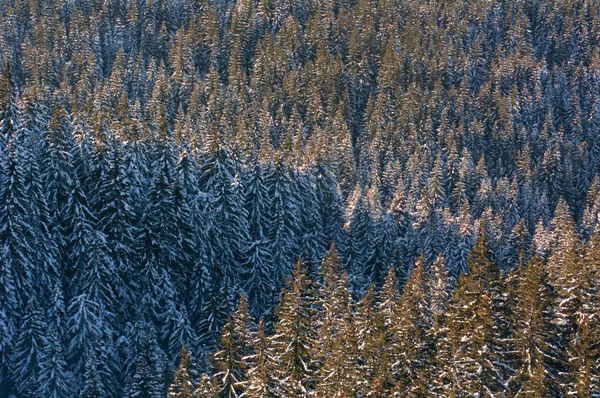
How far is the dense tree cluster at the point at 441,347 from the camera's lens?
32062mm

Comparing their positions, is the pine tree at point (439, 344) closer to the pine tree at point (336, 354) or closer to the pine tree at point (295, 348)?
the pine tree at point (336, 354)

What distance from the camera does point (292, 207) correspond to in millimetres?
70312

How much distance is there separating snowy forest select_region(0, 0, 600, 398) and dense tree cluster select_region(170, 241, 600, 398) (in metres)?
0.14

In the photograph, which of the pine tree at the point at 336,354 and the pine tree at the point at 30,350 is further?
the pine tree at the point at 30,350

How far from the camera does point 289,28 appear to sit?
6097 inches

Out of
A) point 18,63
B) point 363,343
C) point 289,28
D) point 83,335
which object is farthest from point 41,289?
point 289,28

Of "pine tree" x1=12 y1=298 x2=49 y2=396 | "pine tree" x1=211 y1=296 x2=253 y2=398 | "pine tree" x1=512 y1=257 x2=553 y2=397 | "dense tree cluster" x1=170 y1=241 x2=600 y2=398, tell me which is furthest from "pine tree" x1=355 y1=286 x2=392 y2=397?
"pine tree" x1=12 y1=298 x2=49 y2=396

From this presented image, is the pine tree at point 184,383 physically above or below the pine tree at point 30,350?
above

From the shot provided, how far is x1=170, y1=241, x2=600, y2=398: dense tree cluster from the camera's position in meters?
32.1

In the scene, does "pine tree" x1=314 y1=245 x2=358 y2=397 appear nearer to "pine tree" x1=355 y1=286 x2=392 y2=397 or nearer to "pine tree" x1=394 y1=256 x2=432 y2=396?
"pine tree" x1=355 y1=286 x2=392 y2=397

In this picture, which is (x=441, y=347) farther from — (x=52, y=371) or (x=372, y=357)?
(x=52, y=371)

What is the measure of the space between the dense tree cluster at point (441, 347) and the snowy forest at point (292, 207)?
143 mm

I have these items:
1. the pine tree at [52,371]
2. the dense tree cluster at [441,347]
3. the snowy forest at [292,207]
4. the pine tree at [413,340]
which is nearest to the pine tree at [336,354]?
the dense tree cluster at [441,347]

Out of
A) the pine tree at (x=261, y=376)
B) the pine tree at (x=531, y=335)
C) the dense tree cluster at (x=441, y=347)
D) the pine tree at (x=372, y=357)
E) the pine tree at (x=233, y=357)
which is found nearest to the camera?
the dense tree cluster at (x=441, y=347)
